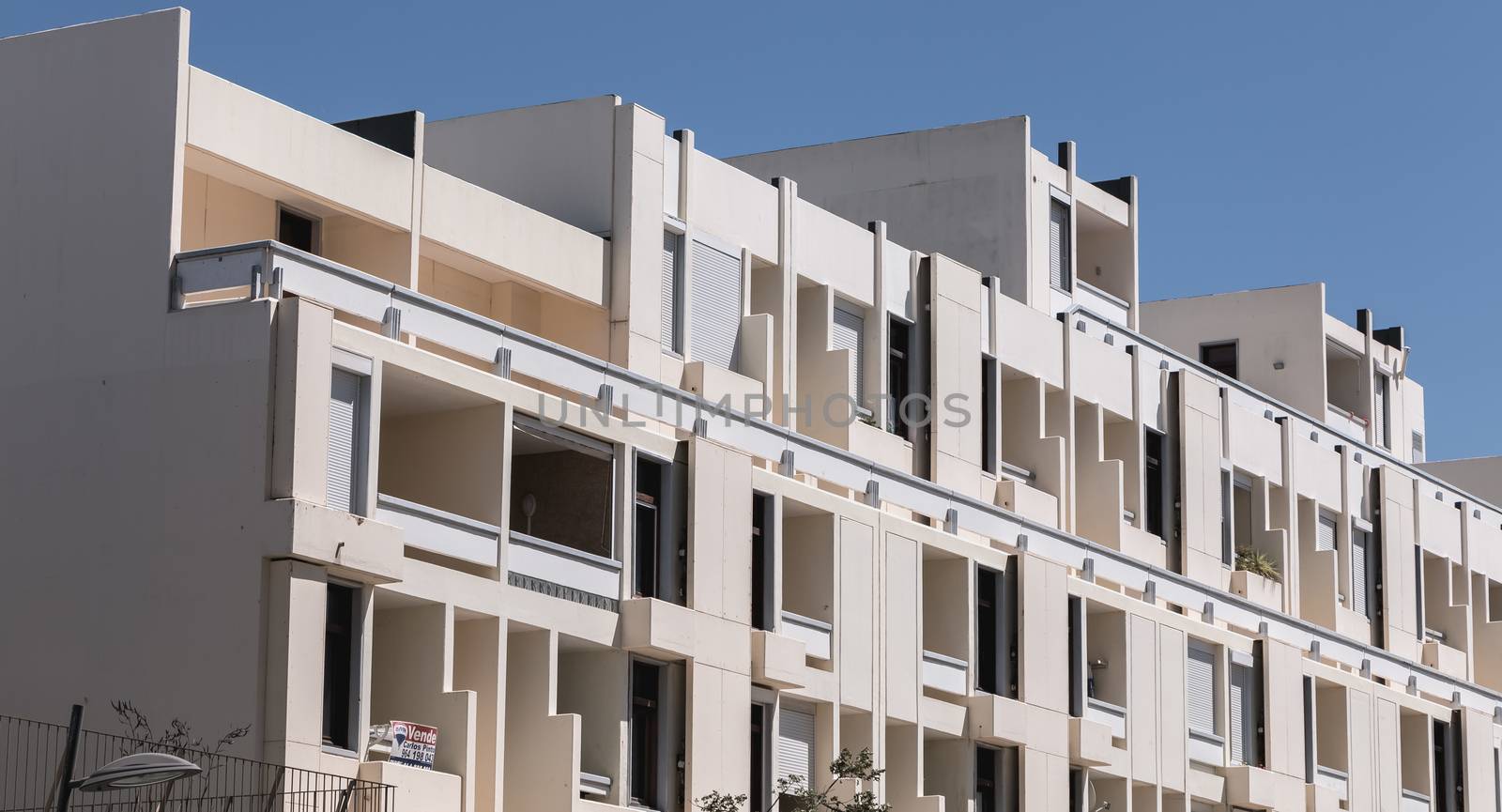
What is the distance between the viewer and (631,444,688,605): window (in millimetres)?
38312

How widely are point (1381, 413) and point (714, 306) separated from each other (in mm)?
30666

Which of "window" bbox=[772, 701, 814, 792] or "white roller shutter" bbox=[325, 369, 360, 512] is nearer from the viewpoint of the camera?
"white roller shutter" bbox=[325, 369, 360, 512]

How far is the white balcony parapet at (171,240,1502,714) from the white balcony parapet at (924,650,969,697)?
8.08ft

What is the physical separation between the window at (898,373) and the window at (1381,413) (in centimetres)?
2353

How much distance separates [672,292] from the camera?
136 feet

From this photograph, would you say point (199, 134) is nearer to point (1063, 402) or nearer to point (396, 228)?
point (396, 228)

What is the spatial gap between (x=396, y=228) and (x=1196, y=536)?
74.0 ft

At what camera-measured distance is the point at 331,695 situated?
107 feet

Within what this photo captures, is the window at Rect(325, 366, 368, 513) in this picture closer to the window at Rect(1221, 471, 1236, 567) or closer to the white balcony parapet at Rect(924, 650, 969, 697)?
the white balcony parapet at Rect(924, 650, 969, 697)

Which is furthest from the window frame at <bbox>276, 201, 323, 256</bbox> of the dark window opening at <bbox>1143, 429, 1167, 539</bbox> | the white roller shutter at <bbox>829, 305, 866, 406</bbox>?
the dark window opening at <bbox>1143, 429, 1167, 539</bbox>

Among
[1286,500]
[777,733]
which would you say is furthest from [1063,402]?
[777,733]

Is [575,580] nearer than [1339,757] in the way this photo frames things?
Yes

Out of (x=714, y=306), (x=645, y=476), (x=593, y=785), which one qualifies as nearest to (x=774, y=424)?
(x=714, y=306)

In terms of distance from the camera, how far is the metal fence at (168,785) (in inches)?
1208
